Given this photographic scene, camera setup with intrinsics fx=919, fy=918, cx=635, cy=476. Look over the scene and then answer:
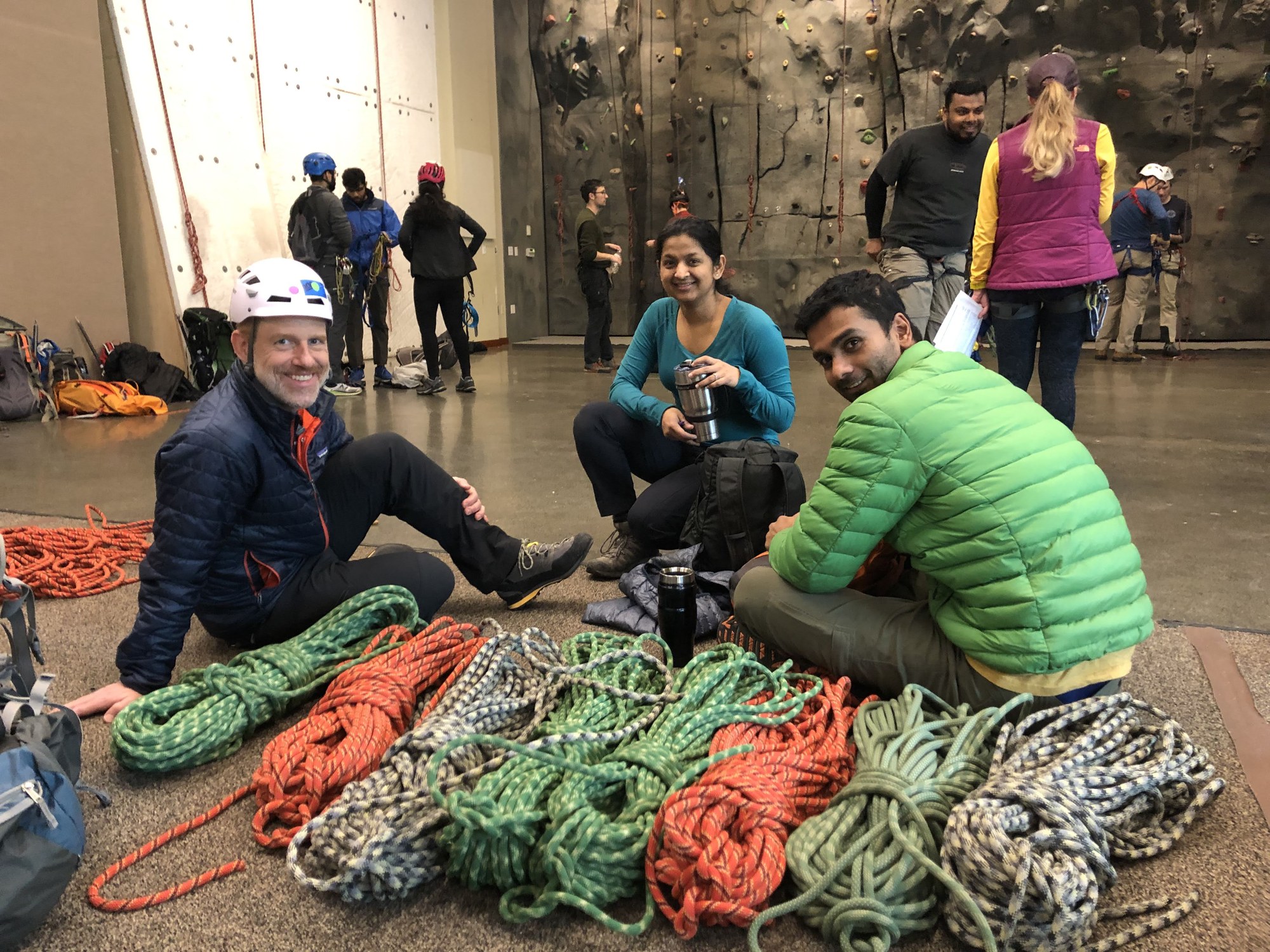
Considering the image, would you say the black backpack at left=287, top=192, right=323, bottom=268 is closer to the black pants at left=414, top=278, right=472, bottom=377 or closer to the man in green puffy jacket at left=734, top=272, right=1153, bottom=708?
the black pants at left=414, top=278, right=472, bottom=377

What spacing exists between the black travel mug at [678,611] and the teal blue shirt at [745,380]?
718 mm

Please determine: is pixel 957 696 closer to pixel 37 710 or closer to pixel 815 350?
pixel 815 350

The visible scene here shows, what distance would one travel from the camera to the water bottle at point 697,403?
2.52 meters

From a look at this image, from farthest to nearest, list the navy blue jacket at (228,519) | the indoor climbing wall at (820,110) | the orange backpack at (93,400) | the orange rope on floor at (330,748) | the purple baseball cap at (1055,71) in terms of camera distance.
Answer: the indoor climbing wall at (820,110), the orange backpack at (93,400), the purple baseball cap at (1055,71), the navy blue jacket at (228,519), the orange rope on floor at (330,748)

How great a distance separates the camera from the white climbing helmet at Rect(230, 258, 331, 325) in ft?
6.36

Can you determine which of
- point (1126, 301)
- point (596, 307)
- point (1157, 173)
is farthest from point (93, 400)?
point (1157, 173)

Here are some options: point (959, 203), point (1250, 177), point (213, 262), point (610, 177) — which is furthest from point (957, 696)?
point (610, 177)

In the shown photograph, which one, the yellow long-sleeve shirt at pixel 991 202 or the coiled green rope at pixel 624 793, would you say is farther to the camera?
the yellow long-sleeve shirt at pixel 991 202

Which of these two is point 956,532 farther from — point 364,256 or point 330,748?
point 364,256

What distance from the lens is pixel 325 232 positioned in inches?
257

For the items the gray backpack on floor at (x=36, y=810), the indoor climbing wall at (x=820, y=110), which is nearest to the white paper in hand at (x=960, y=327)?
the gray backpack on floor at (x=36, y=810)

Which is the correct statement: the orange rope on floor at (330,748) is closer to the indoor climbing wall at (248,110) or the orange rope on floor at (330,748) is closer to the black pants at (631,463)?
the black pants at (631,463)

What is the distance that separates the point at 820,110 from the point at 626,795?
34.6 ft

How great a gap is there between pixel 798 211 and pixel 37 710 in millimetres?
10606
